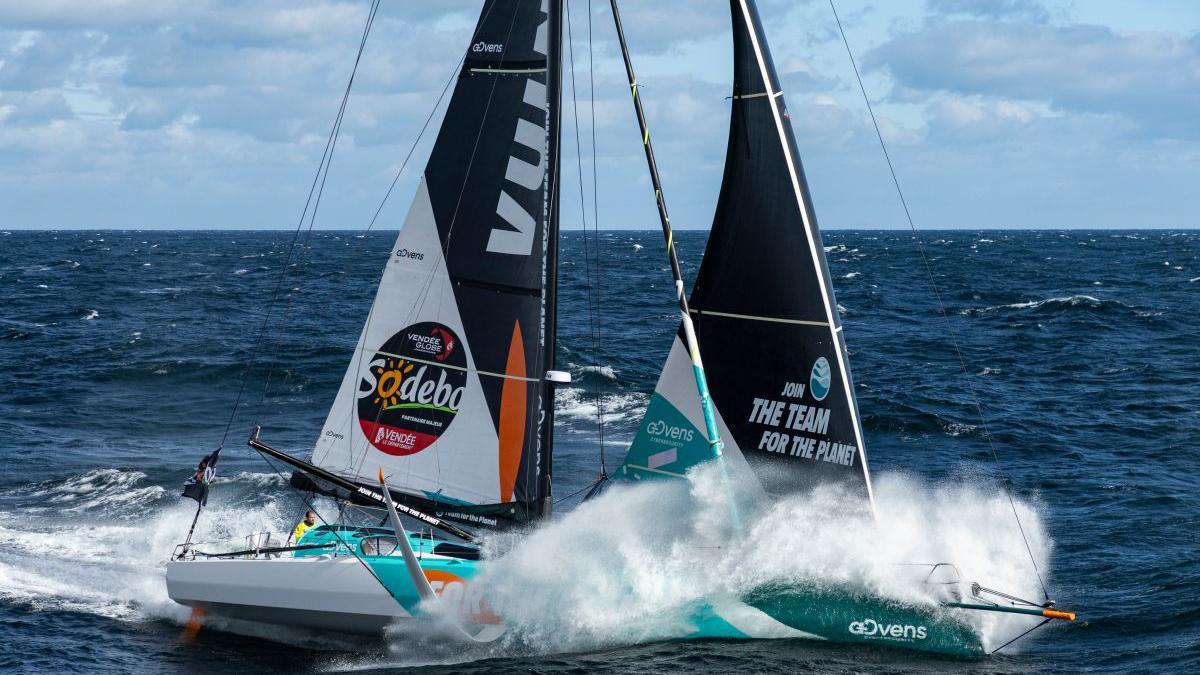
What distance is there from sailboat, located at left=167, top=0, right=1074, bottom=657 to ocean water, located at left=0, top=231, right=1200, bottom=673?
1.85ft

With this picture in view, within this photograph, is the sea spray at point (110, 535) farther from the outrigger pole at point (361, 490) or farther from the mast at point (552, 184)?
the mast at point (552, 184)

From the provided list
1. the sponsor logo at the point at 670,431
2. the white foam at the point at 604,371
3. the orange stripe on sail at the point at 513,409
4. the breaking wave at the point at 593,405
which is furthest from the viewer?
the white foam at the point at 604,371

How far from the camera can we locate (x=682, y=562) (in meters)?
17.3

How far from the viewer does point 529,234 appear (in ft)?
55.1

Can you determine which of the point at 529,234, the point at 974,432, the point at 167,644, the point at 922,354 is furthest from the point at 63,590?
the point at 922,354

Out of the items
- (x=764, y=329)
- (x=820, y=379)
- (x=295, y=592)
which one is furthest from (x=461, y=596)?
(x=820, y=379)

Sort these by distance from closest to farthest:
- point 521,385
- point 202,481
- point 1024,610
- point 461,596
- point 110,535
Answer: point 1024,610
point 461,596
point 521,385
point 202,481
point 110,535

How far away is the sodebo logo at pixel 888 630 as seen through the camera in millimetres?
16781

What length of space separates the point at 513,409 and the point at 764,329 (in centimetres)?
362

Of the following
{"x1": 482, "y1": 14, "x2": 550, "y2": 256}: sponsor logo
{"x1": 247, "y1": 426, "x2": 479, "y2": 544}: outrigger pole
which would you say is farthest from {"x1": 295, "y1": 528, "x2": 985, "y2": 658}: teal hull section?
{"x1": 482, "y1": 14, "x2": 550, "y2": 256}: sponsor logo

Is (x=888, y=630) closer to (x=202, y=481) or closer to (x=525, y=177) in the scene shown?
(x=525, y=177)

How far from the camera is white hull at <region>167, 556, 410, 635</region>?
17156mm

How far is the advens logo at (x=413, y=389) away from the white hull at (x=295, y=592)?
6.22ft

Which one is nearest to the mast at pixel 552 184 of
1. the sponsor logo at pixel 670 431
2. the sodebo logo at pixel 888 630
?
the sponsor logo at pixel 670 431
